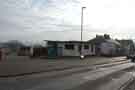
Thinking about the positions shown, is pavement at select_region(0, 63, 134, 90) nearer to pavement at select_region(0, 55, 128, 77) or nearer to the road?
the road

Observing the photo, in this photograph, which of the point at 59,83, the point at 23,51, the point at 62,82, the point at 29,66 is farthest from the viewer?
the point at 23,51

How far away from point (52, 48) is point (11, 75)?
3421cm

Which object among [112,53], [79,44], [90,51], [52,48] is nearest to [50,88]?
[52,48]

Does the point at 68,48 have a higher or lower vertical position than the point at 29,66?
higher

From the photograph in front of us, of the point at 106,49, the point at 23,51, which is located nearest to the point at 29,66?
the point at 23,51

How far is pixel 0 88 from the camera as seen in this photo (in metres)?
12.7

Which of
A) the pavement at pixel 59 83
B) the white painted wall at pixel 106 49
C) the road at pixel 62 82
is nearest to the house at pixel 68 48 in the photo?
the white painted wall at pixel 106 49

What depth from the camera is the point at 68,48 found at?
63.4m

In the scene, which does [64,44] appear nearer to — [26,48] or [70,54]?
[70,54]

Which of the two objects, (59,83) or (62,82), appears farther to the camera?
(62,82)

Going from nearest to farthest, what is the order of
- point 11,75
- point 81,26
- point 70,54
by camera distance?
1. point 11,75
2. point 81,26
3. point 70,54

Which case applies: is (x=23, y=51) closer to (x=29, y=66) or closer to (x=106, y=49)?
(x=29, y=66)

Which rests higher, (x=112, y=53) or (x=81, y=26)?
(x=81, y=26)

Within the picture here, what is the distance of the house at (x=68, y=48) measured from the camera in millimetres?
53406
